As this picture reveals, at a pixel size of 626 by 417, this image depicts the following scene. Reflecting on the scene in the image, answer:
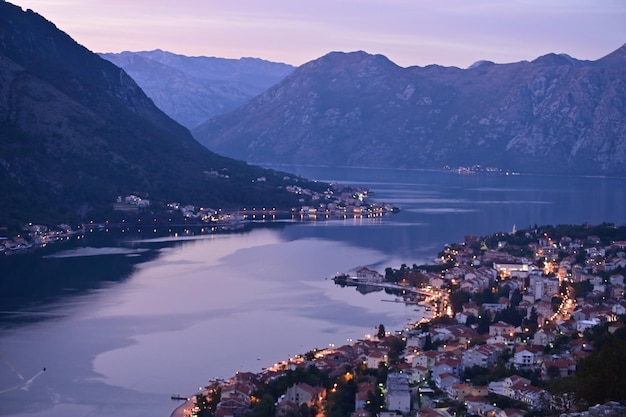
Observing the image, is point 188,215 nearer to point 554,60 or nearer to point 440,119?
point 440,119

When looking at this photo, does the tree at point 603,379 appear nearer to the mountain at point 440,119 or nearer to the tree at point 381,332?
the tree at point 381,332

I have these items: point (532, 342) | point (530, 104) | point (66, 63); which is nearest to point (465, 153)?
point (530, 104)

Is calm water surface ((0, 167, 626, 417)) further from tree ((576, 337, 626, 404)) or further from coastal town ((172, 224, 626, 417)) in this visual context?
tree ((576, 337, 626, 404))

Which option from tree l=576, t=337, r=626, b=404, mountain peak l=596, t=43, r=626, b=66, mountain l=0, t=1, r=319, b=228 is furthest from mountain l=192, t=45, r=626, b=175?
tree l=576, t=337, r=626, b=404

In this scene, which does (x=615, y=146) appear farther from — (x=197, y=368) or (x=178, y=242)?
(x=197, y=368)

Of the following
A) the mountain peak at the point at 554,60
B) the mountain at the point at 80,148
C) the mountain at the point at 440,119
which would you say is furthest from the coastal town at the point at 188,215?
the mountain peak at the point at 554,60

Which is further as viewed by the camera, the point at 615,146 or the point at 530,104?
the point at 530,104

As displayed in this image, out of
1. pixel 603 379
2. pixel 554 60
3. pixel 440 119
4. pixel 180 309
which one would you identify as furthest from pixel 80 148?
pixel 554 60

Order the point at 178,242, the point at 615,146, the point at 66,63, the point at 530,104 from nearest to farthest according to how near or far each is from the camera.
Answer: the point at 178,242, the point at 66,63, the point at 615,146, the point at 530,104
